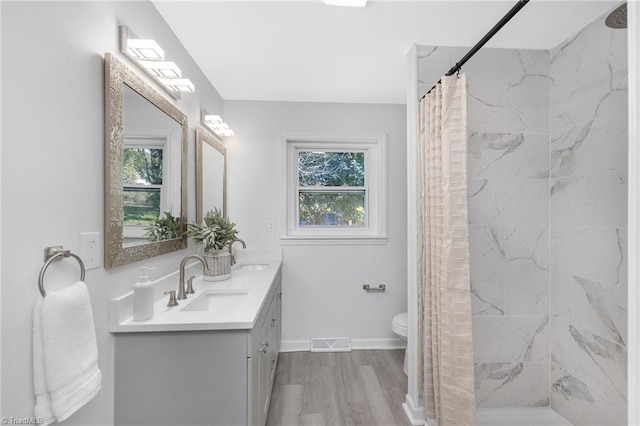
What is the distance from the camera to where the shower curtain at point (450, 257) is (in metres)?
1.39

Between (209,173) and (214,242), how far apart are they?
1.97 feet

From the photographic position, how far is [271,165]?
271 cm

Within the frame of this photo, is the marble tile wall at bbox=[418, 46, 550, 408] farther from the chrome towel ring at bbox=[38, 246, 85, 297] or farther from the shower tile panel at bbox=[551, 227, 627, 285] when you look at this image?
the chrome towel ring at bbox=[38, 246, 85, 297]

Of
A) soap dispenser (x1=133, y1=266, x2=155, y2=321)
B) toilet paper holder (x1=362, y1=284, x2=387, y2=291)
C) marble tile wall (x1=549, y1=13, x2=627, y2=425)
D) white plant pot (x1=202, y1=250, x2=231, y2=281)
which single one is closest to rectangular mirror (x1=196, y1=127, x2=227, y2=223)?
white plant pot (x1=202, y1=250, x2=231, y2=281)

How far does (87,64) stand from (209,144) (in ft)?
3.94

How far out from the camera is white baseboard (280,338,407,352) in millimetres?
2664

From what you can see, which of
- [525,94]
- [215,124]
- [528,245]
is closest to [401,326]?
[528,245]

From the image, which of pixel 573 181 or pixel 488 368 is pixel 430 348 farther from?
pixel 573 181

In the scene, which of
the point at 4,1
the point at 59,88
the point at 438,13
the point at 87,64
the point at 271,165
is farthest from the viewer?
the point at 271,165

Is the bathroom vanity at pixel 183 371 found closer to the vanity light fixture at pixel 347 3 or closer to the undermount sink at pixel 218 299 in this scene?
the undermount sink at pixel 218 299

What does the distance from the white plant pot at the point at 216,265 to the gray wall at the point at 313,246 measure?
679 mm

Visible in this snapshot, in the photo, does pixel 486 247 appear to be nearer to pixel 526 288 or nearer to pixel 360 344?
pixel 526 288

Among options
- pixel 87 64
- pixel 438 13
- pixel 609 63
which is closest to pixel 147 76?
pixel 87 64

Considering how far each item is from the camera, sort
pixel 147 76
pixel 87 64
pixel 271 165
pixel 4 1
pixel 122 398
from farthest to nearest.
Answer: pixel 271 165
pixel 147 76
pixel 122 398
pixel 87 64
pixel 4 1
